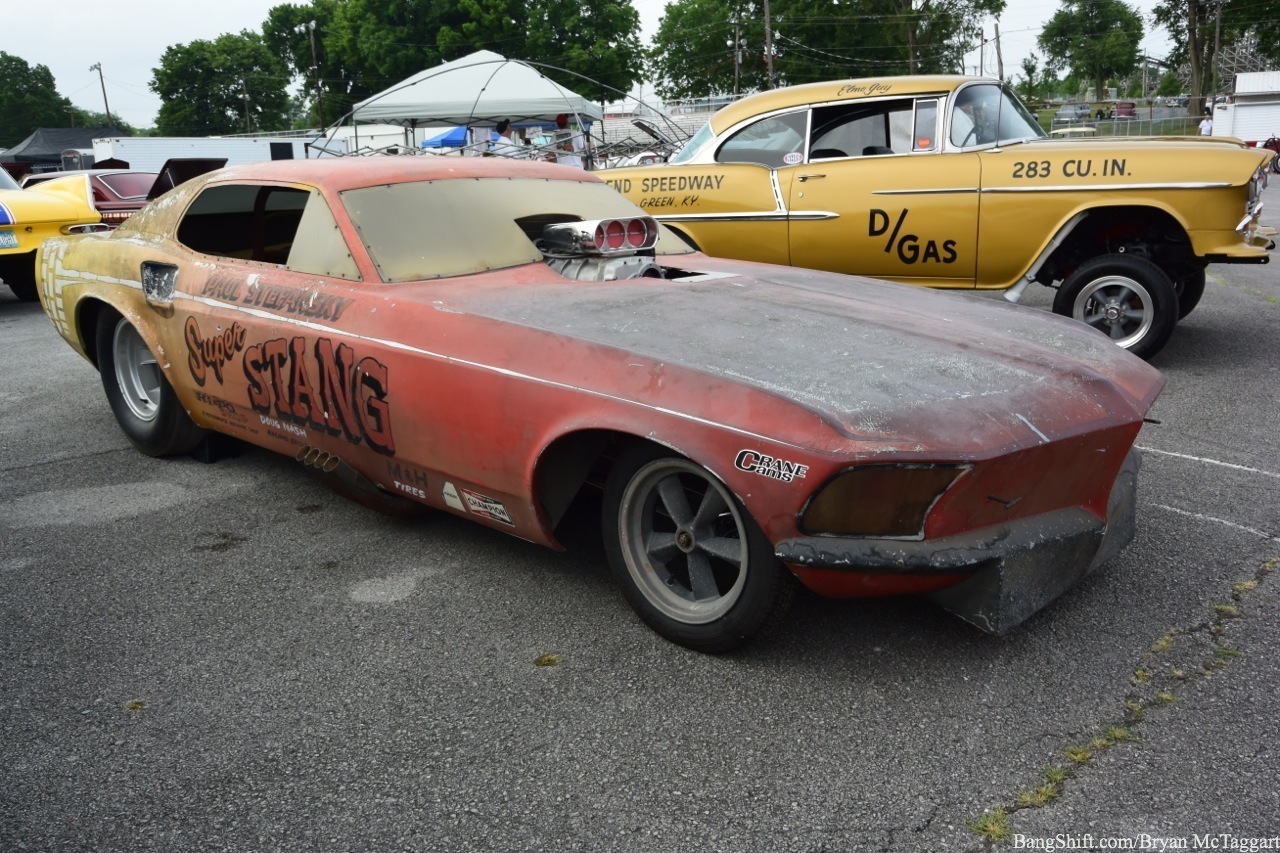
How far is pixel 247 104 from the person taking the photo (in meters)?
82.3

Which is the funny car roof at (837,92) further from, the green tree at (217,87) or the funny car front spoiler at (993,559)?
the green tree at (217,87)

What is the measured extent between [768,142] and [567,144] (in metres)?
9.37

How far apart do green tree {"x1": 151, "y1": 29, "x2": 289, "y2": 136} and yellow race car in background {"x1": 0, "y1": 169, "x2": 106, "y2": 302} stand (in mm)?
77863

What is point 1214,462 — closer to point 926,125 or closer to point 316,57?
point 926,125

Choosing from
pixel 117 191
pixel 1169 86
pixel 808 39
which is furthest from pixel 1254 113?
pixel 1169 86

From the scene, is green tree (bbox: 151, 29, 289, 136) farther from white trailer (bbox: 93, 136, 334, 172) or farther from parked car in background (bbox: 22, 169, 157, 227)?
parked car in background (bbox: 22, 169, 157, 227)

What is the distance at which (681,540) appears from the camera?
279 cm

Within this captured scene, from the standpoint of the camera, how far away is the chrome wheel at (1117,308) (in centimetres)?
609

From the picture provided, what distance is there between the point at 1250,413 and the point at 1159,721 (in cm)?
331

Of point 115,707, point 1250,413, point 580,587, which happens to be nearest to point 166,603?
point 115,707

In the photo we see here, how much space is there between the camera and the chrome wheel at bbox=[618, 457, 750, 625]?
2715mm

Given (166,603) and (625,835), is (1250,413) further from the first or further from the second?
(166,603)

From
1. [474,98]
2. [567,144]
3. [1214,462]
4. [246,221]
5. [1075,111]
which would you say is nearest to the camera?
[1214,462]

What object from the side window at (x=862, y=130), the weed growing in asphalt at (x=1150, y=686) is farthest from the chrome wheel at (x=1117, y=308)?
the weed growing in asphalt at (x=1150, y=686)
